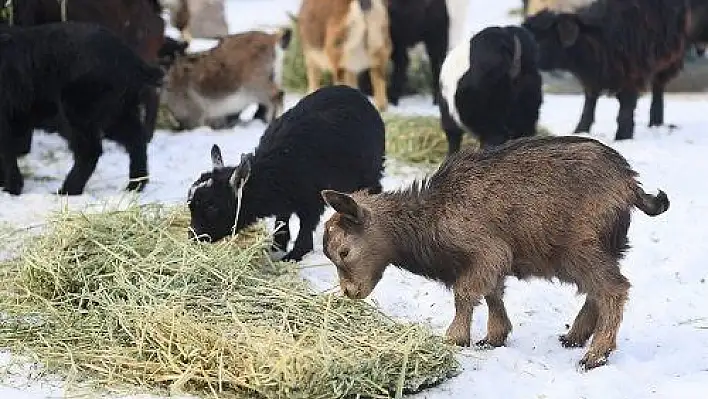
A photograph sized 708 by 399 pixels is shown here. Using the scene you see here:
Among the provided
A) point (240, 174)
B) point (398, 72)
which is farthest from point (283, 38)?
point (240, 174)

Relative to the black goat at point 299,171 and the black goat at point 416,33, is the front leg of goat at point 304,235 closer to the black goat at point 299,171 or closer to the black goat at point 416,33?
the black goat at point 299,171

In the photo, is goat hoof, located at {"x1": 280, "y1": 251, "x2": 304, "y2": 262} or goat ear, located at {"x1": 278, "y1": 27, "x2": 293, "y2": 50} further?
goat ear, located at {"x1": 278, "y1": 27, "x2": 293, "y2": 50}

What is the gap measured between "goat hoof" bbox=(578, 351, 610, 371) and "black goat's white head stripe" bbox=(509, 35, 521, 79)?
162 inches

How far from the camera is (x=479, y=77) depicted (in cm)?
941

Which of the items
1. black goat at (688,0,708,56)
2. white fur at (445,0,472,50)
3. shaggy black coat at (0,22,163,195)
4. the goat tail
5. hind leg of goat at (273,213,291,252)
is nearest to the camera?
the goat tail

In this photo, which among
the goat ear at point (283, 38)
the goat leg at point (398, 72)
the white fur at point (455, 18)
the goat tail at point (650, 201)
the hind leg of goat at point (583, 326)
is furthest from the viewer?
the white fur at point (455, 18)

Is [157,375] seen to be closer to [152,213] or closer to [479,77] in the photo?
[152,213]

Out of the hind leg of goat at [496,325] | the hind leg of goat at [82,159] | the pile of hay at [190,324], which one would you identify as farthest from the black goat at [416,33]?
the hind leg of goat at [496,325]

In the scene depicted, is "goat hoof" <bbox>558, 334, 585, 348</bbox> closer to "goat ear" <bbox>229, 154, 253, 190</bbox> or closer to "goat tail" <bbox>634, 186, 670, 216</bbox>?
"goat tail" <bbox>634, 186, 670, 216</bbox>

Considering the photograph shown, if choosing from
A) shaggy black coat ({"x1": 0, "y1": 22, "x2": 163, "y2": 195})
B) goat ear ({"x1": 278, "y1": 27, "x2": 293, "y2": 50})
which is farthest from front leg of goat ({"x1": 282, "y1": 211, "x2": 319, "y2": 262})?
goat ear ({"x1": 278, "y1": 27, "x2": 293, "y2": 50})

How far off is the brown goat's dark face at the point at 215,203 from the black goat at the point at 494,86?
9.13 feet

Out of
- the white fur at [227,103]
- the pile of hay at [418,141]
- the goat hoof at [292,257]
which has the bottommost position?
the white fur at [227,103]

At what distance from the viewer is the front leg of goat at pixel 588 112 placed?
11.0 meters

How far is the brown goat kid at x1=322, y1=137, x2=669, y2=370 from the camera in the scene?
5699 millimetres
